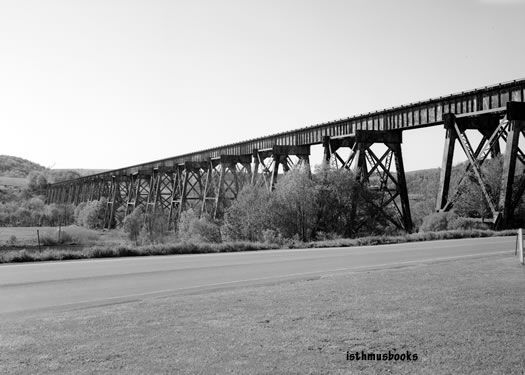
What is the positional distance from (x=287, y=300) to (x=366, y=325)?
75.3 inches

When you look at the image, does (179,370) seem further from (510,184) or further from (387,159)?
(387,159)

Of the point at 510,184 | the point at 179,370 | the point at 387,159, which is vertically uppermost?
the point at 387,159

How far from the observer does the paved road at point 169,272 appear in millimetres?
8742

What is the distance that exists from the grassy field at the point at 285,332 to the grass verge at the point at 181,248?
24.6 feet

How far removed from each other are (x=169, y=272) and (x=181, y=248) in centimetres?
575

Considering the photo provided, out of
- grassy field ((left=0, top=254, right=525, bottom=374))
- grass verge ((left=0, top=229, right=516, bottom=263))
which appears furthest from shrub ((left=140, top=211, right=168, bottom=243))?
grassy field ((left=0, top=254, right=525, bottom=374))

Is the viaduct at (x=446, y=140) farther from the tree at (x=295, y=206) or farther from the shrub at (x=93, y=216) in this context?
the shrub at (x=93, y=216)

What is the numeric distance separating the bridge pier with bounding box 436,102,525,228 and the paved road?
566cm

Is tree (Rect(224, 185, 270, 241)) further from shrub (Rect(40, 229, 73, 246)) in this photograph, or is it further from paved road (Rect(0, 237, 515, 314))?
shrub (Rect(40, 229, 73, 246))

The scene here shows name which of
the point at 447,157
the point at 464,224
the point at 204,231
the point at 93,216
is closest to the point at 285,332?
the point at 447,157

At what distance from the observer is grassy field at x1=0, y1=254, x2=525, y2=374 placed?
4.80 meters

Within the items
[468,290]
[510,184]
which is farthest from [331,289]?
[510,184]

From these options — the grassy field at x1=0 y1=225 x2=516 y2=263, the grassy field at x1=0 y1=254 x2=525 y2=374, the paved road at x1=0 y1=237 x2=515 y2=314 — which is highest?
the grassy field at x1=0 y1=225 x2=516 y2=263

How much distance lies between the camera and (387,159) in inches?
1063
